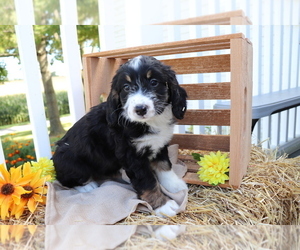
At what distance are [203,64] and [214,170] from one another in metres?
0.85

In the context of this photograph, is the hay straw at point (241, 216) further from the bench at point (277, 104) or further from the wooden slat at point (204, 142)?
the wooden slat at point (204, 142)

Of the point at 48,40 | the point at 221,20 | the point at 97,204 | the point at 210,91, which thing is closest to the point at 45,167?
the point at 97,204

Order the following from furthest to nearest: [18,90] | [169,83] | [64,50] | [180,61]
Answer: [64,50] → [18,90] → [180,61] → [169,83]

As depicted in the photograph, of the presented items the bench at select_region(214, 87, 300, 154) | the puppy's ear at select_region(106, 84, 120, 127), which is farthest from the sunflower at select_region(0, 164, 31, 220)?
the bench at select_region(214, 87, 300, 154)

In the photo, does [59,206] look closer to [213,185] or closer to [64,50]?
[213,185]

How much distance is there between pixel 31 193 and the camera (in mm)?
1744

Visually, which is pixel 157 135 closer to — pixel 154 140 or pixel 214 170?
pixel 154 140

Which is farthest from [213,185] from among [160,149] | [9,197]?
[9,197]

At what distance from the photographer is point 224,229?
853 mm

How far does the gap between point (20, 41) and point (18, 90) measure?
1.42 ft

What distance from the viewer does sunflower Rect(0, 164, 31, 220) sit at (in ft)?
5.27

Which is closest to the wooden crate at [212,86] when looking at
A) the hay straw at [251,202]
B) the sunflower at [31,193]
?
the hay straw at [251,202]

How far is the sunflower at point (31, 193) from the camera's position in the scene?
1.64 metres

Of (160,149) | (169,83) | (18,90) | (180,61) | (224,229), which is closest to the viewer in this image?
(224,229)
